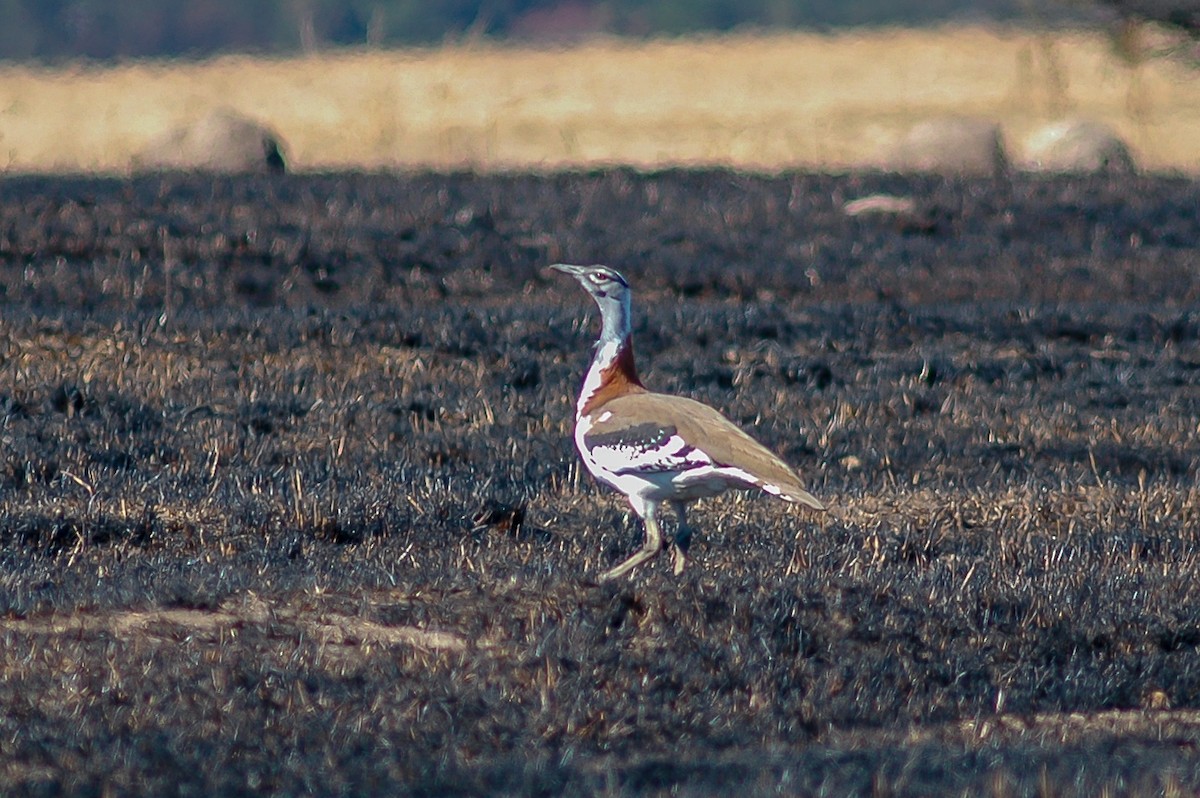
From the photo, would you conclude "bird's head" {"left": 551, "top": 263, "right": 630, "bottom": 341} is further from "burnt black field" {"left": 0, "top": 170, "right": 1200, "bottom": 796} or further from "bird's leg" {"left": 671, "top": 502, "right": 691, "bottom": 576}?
"burnt black field" {"left": 0, "top": 170, "right": 1200, "bottom": 796}

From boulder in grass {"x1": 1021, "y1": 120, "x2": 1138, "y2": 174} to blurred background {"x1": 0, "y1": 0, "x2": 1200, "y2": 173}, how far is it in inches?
1.9

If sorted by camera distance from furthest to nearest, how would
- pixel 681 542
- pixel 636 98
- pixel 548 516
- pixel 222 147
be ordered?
pixel 636 98
pixel 222 147
pixel 548 516
pixel 681 542

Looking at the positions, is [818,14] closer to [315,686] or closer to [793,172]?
[793,172]

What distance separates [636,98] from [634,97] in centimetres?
14

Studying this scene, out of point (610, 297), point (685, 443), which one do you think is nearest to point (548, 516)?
point (610, 297)

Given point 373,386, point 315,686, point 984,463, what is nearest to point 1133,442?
point 984,463

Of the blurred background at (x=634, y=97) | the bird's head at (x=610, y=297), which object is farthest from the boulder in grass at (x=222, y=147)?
the bird's head at (x=610, y=297)

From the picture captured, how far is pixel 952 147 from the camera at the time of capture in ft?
93.8

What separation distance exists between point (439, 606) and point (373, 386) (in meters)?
6.31

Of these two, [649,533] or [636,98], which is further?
[636,98]

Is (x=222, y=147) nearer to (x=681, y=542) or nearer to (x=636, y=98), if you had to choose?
(x=681, y=542)

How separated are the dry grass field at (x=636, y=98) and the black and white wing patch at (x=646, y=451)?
24171 mm

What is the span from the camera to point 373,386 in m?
12.9

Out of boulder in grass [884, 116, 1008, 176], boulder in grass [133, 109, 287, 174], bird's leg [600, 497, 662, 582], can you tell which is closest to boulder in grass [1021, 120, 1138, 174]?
boulder in grass [884, 116, 1008, 176]
